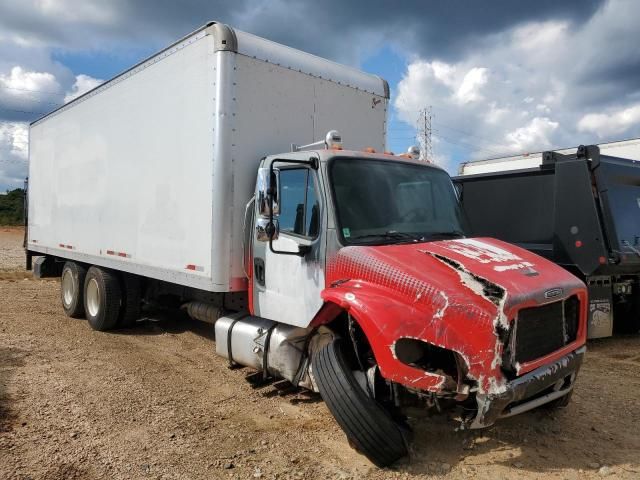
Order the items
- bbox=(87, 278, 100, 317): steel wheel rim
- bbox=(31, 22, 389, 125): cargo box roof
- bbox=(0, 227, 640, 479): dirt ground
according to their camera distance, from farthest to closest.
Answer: bbox=(87, 278, 100, 317): steel wheel rim < bbox=(31, 22, 389, 125): cargo box roof < bbox=(0, 227, 640, 479): dirt ground

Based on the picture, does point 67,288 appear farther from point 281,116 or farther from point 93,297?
point 281,116

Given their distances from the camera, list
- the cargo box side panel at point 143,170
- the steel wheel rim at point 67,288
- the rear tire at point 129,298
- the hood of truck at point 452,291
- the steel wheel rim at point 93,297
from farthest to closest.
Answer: the steel wheel rim at point 67,288, the steel wheel rim at point 93,297, the rear tire at point 129,298, the cargo box side panel at point 143,170, the hood of truck at point 452,291

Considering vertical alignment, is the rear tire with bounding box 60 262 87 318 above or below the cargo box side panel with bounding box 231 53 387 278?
below

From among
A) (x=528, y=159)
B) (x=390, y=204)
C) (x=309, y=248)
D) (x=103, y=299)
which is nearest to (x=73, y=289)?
(x=103, y=299)

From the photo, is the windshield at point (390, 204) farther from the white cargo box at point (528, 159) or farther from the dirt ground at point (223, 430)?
the white cargo box at point (528, 159)

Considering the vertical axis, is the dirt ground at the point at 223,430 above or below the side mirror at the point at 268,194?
below

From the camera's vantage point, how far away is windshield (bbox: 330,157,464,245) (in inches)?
167

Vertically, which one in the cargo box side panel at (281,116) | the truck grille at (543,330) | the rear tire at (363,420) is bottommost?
Result: the rear tire at (363,420)

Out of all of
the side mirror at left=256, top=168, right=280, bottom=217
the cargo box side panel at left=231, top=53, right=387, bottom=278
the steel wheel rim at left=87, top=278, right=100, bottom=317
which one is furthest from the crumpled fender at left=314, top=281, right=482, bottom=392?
the steel wheel rim at left=87, top=278, right=100, bottom=317

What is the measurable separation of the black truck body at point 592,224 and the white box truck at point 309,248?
2.56 m

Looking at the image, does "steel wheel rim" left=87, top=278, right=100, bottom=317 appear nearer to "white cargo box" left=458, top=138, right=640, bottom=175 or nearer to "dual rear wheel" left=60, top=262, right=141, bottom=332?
"dual rear wheel" left=60, top=262, right=141, bottom=332

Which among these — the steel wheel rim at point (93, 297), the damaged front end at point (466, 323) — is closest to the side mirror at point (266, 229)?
the damaged front end at point (466, 323)

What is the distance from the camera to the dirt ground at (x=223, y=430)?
146 inches

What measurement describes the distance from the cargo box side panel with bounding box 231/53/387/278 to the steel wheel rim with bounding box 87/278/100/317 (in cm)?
368
